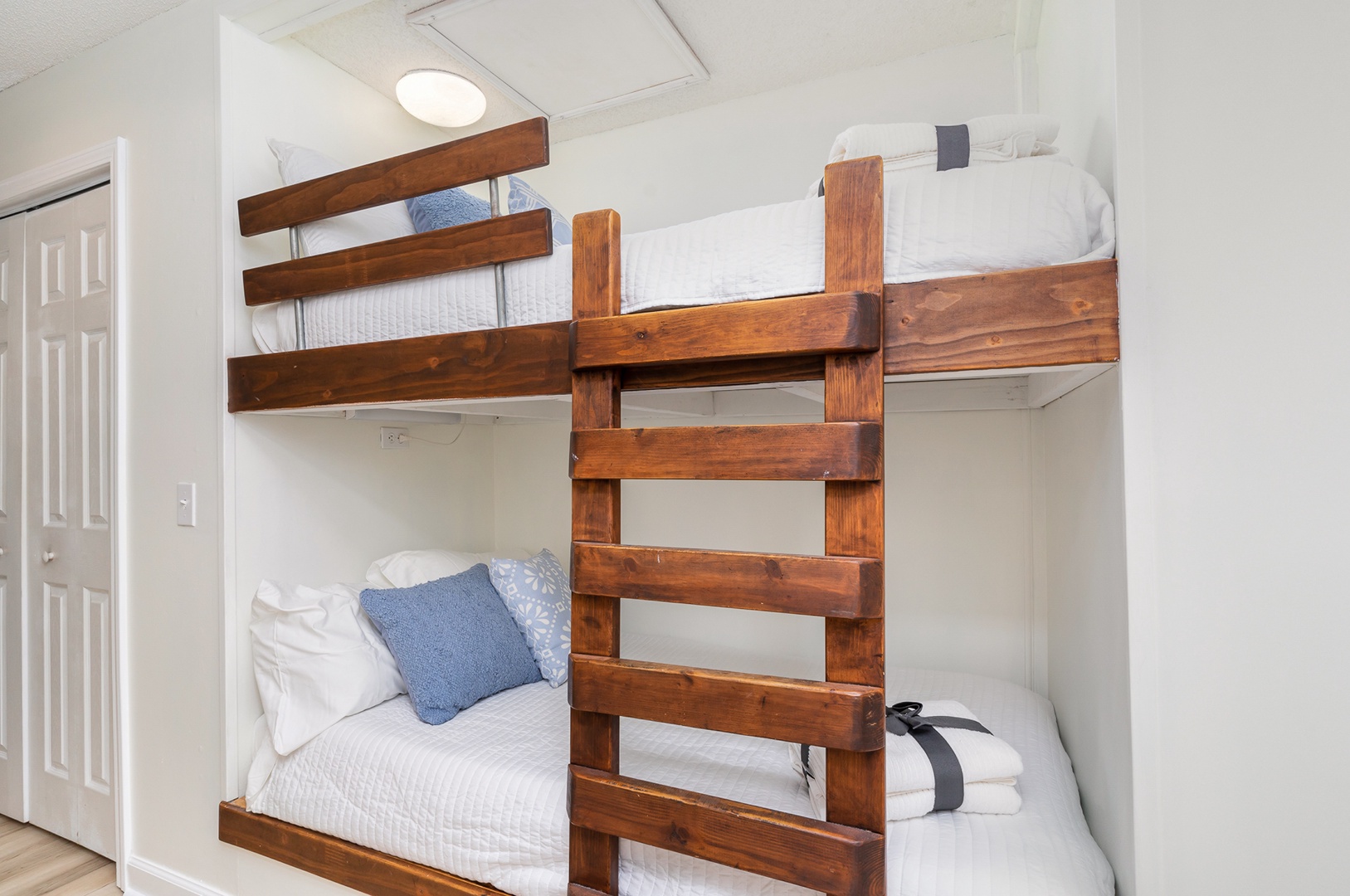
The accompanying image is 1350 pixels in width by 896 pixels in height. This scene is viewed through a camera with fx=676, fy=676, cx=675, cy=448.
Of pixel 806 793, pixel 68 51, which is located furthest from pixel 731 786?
pixel 68 51

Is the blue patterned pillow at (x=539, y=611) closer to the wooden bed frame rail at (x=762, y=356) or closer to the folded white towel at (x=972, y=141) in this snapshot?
the wooden bed frame rail at (x=762, y=356)

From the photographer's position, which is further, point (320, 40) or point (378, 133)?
point (378, 133)

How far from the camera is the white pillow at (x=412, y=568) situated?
204 cm

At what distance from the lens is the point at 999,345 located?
101 centimetres

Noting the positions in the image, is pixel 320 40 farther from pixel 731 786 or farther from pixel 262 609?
pixel 731 786

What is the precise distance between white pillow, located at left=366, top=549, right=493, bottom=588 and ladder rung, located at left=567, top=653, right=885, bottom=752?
1029 mm

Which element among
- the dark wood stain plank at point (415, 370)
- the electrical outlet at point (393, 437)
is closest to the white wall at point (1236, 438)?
the dark wood stain plank at point (415, 370)

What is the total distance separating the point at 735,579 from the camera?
42.7 inches

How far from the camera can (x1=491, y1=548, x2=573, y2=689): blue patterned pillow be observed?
199 centimetres

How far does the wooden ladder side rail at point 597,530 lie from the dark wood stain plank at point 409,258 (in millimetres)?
154

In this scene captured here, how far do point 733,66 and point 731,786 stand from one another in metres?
2.10

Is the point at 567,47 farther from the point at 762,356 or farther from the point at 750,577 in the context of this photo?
the point at 750,577

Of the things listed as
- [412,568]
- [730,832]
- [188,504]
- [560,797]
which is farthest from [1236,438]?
[188,504]

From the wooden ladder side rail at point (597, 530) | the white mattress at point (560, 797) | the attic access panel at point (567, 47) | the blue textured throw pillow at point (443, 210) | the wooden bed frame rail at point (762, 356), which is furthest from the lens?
the attic access panel at point (567, 47)
